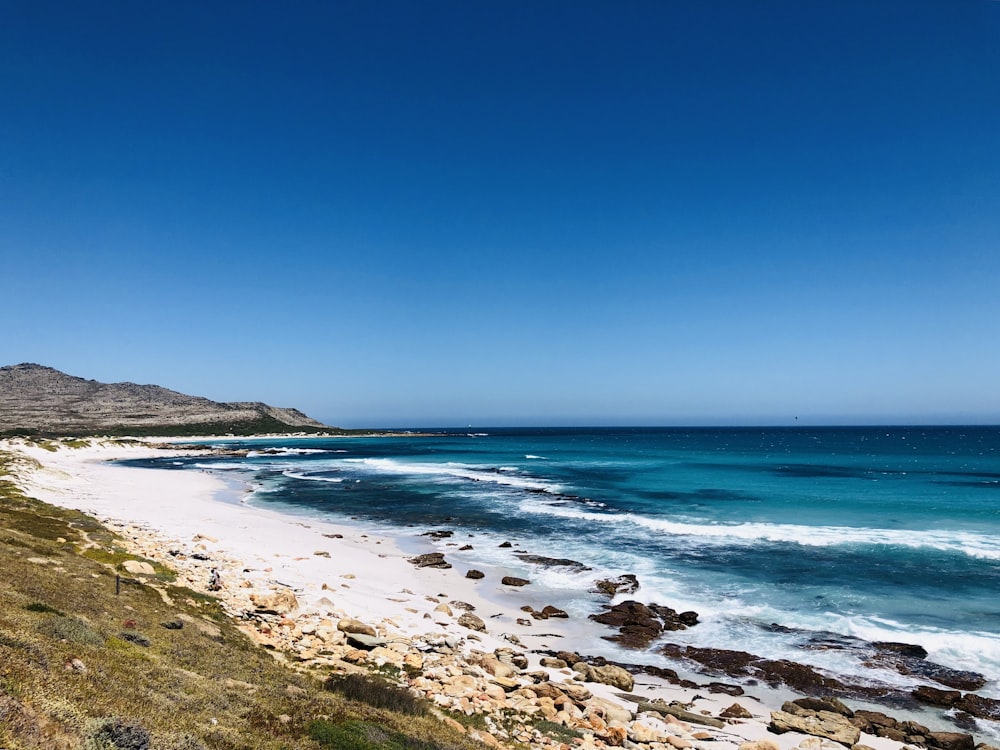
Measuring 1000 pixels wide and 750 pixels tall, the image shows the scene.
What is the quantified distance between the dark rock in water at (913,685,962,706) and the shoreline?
3189 millimetres

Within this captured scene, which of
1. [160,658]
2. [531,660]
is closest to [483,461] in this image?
[531,660]

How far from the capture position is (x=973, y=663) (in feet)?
54.0

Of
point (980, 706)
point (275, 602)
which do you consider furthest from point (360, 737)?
point (980, 706)

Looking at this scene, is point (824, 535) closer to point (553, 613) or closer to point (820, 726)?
point (553, 613)

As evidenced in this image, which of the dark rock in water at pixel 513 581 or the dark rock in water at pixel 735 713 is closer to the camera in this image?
the dark rock in water at pixel 735 713

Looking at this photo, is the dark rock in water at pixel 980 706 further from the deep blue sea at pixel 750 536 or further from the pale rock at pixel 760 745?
the pale rock at pixel 760 745

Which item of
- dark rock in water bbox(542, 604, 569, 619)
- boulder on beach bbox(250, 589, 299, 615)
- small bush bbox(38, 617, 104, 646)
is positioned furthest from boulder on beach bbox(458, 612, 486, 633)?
small bush bbox(38, 617, 104, 646)

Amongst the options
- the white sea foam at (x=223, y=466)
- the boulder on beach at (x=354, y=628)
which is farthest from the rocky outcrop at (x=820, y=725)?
the white sea foam at (x=223, y=466)

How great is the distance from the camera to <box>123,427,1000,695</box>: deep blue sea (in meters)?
19.4

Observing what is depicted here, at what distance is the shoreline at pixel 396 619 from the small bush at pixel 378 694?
95 cm

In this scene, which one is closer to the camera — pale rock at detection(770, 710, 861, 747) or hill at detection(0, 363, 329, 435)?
pale rock at detection(770, 710, 861, 747)

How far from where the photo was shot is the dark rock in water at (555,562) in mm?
26334

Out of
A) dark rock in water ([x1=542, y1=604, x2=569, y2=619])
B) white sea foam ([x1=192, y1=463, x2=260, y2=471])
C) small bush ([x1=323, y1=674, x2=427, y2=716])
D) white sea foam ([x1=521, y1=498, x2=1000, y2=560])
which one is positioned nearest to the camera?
small bush ([x1=323, y1=674, x2=427, y2=716])

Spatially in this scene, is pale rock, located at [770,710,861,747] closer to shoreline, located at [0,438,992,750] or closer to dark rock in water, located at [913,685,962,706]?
shoreline, located at [0,438,992,750]
